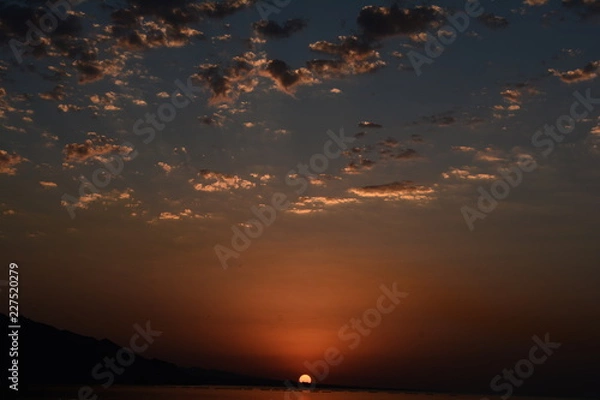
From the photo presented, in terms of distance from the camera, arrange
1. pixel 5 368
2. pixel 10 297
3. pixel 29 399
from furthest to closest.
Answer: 1. pixel 5 368
2. pixel 29 399
3. pixel 10 297

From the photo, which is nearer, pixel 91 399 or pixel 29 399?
pixel 29 399

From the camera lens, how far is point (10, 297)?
149 ft

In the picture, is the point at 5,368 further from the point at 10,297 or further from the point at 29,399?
the point at 10,297

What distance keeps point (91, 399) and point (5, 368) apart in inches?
2762

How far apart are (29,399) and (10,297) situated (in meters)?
78.1

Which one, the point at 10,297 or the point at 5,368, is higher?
the point at 5,368

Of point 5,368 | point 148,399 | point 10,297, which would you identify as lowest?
point 10,297

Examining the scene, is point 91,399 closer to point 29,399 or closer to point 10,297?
point 29,399

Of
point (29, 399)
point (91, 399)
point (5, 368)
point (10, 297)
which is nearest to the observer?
point (10, 297)

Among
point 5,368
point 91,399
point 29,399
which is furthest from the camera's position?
point 5,368

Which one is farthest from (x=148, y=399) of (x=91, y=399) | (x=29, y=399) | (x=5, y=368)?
(x=5, y=368)

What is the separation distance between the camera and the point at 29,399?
4454 inches

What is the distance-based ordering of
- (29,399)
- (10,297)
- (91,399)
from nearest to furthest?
(10,297), (29,399), (91,399)

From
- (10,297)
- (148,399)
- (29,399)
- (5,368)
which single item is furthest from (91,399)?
(10,297)
